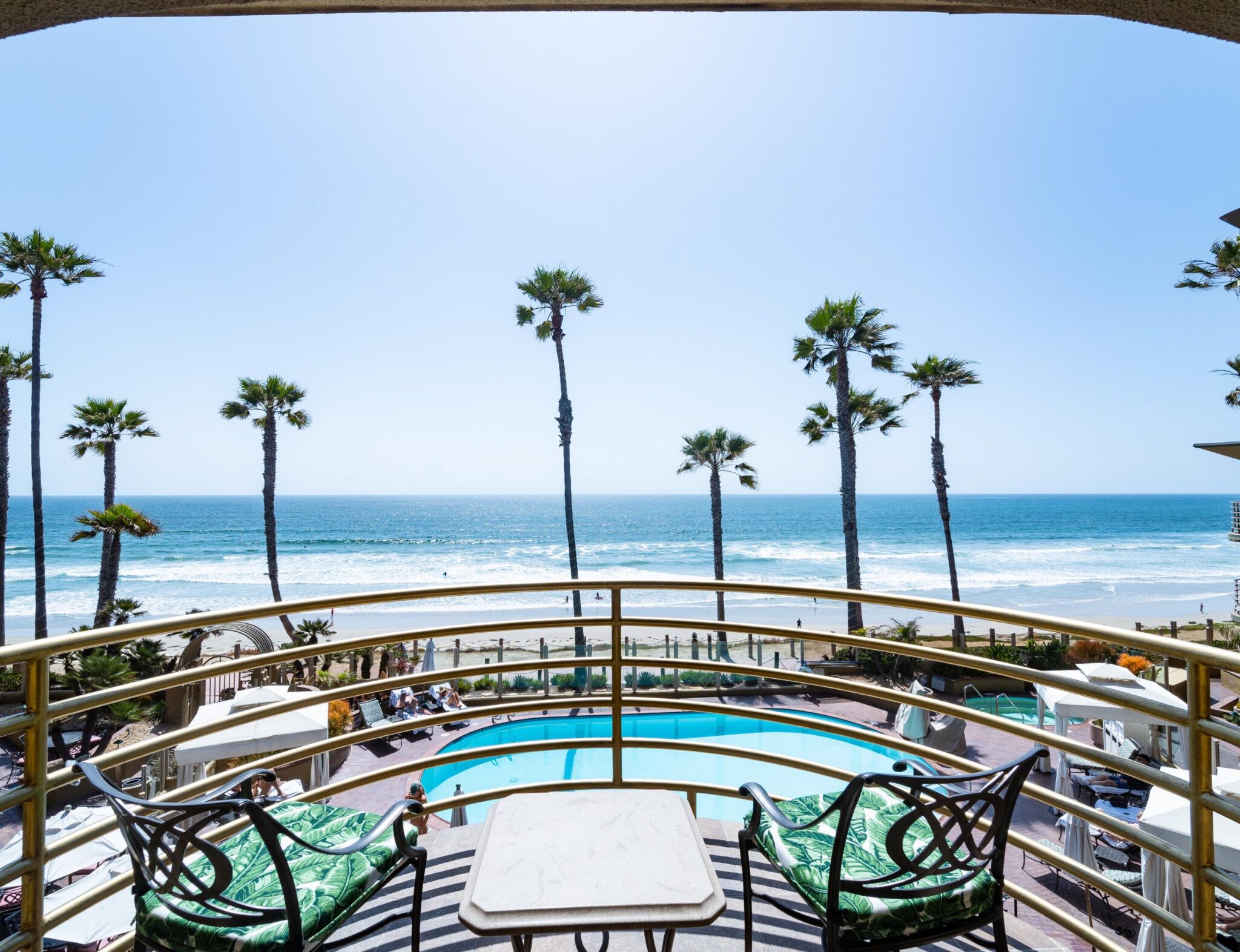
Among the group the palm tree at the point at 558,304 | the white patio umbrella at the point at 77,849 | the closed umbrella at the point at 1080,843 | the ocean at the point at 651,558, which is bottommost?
the ocean at the point at 651,558

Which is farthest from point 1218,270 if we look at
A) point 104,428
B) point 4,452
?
point 4,452

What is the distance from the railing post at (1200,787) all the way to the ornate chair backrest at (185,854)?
6.42 ft

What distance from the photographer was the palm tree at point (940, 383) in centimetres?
1856

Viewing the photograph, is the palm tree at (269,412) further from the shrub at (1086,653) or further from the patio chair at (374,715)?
the shrub at (1086,653)

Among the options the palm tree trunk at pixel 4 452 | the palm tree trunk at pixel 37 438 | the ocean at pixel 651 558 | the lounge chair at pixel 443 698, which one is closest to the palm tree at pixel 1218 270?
the ocean at pixel 651 558

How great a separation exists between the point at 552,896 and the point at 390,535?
5934cm

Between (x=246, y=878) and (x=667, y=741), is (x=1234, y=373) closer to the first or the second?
(x=667, y=741)

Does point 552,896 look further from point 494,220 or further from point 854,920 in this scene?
point 494,220

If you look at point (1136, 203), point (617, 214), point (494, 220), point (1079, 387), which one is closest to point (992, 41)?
point (617, 214)

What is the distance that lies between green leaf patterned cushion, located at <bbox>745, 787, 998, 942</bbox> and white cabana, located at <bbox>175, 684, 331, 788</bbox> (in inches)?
209

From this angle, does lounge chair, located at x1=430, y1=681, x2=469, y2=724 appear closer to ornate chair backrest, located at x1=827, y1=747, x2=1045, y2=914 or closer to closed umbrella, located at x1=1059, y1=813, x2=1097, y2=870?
closed umbrella, located at x1=1059, y1=813, x2=1097, y2=870

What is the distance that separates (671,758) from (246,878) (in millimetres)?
11082

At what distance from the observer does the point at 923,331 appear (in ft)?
170

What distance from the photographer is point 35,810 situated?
1376 millimetres
